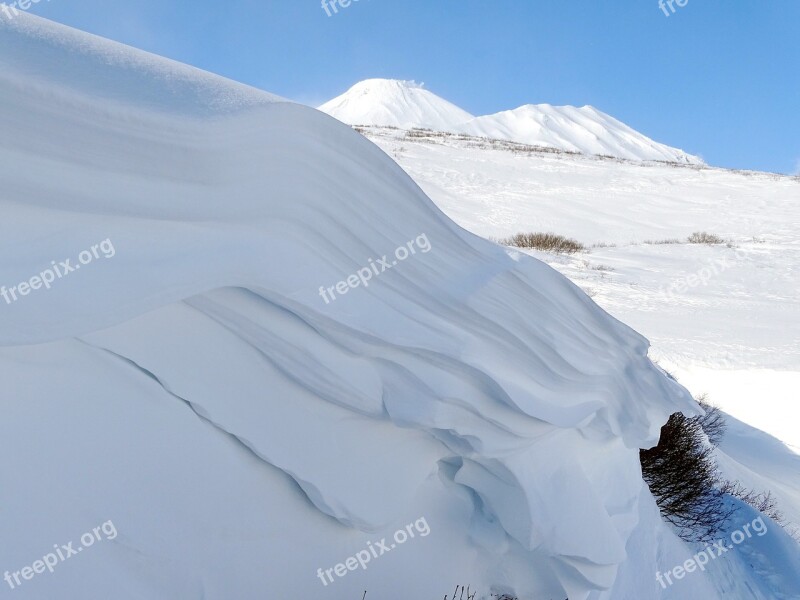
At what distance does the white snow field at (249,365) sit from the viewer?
1754 millimetres

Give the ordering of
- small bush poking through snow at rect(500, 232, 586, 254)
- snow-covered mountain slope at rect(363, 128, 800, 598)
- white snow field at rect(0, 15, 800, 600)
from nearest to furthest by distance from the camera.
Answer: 1. white snow field at rect(0, 15, 800, 600)
2. snow-covered mountain slope at rect(363, 128, 800, 598)
3. small bush poking through snow at rect(500, 232, 586, 254)

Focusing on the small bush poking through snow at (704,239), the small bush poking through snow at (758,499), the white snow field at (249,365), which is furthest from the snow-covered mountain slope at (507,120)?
the white snow field at (249,365)

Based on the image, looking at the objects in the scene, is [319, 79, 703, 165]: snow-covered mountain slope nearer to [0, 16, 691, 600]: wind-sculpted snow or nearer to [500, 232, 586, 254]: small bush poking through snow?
[500, 232, 586, 254]: small bush poking through snow

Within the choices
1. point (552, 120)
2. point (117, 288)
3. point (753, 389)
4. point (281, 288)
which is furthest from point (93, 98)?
point (552, 120)

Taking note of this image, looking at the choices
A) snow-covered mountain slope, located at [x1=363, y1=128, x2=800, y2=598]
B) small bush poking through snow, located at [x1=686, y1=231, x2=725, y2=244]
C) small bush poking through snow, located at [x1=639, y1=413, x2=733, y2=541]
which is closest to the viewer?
small bush poking through snow, located at [x1=639, y1=413, x2=733, y2=541]

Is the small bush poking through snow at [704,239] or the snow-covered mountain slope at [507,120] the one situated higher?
the snow-covered mountain slope at [507,120]

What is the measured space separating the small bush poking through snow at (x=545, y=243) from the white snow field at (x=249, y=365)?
13.3m

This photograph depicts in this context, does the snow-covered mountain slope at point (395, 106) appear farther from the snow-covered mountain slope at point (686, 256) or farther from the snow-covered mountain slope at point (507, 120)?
the snow-covered mountain slope at point (686, 256)

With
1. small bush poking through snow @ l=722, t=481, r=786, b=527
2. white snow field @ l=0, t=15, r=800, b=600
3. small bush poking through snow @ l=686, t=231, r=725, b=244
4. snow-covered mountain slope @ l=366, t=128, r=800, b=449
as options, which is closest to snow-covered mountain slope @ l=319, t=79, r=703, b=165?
snow-covered mountain slope @ l=366, t=128, r=800, b=449

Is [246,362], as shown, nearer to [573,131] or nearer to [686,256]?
[686,256]

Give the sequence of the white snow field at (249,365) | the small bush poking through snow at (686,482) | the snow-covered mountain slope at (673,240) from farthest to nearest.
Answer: the snow-covered mountain slope at (673,240) → the small bush poking through snow at (686,482) → the white snow field at (249,365)

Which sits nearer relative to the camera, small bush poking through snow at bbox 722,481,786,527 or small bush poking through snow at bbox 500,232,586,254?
small bush poking through snow at bbox 722,481,786,527

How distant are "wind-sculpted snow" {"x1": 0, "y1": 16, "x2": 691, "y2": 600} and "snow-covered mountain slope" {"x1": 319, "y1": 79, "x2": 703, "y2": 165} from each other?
108117 mm

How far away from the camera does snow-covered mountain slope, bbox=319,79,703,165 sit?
115000mm
